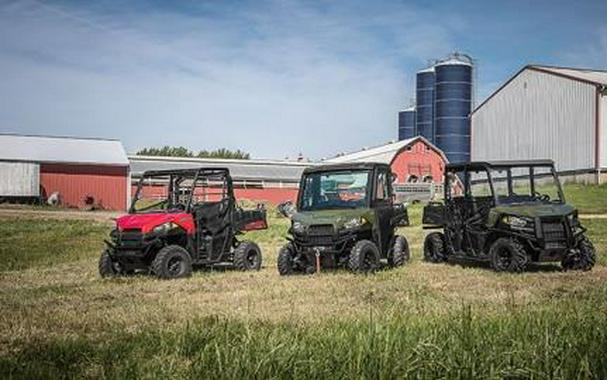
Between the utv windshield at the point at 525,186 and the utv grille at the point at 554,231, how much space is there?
825mm

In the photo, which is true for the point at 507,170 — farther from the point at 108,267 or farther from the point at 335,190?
the point at 108,267

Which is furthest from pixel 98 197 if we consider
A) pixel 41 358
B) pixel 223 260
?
pixel 41 358

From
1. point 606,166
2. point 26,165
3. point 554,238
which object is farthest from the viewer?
point 26,165

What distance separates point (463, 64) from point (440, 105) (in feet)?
14.0

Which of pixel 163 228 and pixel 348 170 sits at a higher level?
pixel 348 170

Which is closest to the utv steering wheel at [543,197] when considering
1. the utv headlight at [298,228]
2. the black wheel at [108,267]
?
the utv headlight at [298,228]

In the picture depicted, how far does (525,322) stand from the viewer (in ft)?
20.0

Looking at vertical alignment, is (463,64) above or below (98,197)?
above

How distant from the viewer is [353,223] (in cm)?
1248

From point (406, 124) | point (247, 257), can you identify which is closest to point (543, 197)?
point (247, 257)

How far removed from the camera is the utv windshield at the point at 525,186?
13273 mm

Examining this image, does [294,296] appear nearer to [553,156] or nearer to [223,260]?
[223,260]

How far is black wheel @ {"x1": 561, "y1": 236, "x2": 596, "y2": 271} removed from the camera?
489 inches

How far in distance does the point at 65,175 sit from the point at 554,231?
42905 millimetres
